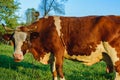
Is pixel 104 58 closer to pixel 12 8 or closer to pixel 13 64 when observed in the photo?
pixel 13 64

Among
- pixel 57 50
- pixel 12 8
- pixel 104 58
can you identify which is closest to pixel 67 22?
pixel 57 50

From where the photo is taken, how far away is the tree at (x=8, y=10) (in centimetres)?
5803

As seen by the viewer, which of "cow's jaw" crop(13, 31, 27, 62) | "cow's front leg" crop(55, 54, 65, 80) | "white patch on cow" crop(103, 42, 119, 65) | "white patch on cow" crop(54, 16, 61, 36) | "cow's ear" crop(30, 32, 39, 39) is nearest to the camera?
"white patch on cow" crop(103, 42, 119, 65)

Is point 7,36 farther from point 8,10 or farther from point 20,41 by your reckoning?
point 8,10

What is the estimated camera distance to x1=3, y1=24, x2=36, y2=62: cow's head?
11.3m

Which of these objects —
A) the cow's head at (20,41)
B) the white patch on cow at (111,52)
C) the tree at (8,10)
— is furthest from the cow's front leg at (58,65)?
the tree at (8,10)

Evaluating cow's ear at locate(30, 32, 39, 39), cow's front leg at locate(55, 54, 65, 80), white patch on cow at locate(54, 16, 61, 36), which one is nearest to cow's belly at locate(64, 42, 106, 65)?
cow's front leg at locate(55, 54, 65, 80)

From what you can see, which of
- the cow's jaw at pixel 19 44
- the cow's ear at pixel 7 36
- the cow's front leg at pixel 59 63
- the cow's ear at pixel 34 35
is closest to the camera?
the cow's front leg at pixel 59 63

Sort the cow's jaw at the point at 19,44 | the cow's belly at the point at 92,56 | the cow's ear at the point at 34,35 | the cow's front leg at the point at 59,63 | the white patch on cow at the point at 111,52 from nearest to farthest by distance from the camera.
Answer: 1. the white patch on cow at the point at 111,52
2. the cow's belly at the point at 92,56
3. the cow's front leg at the point at 59,63
4. the cow's jaw at the point at 19,44
5. the cow's ear at the point at 34,35

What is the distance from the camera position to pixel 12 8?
59562 mm

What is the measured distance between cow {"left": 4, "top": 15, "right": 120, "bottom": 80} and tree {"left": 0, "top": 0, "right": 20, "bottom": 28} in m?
46.8

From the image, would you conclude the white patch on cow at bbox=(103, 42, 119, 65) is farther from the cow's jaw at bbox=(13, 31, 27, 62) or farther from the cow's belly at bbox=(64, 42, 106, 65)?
the cow's jaw at bbox=(13, 31, 27, 62)

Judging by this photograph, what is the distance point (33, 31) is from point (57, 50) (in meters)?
1.32

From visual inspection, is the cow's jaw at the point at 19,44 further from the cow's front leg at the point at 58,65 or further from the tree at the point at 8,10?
the tree at the point at 8,10
